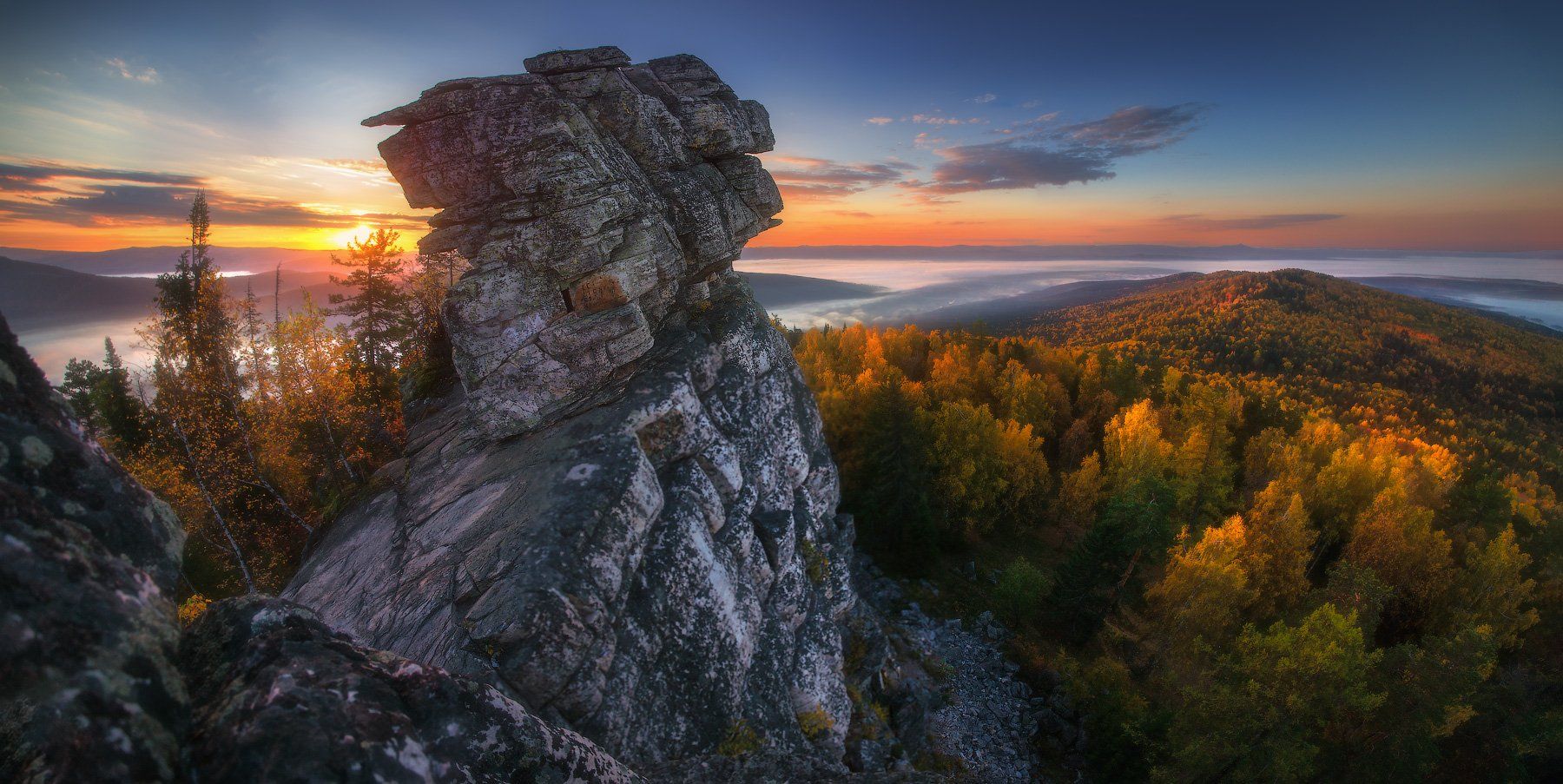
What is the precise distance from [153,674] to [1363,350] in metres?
180

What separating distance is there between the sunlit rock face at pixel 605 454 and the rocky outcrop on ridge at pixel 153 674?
5523 mm

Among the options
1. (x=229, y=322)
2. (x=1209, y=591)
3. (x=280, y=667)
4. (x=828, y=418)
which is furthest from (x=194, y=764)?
(x=828, y=418)

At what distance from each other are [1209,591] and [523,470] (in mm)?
32575

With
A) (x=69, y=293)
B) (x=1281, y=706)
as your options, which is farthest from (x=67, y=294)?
(x=1281, y=706)

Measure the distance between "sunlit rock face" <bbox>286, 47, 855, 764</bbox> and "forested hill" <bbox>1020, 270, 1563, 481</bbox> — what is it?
278ft

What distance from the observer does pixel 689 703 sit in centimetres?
1351

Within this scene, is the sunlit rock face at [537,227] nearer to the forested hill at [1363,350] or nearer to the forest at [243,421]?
the forest at [243,421]

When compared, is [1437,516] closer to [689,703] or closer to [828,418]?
[828,418]

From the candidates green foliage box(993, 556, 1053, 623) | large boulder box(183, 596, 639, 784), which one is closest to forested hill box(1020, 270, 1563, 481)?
green foliage box(993, 556, 1053, 623)

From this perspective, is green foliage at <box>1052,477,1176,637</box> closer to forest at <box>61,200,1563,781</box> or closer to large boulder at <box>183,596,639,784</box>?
forest at <box>61,200,1563,781</box>

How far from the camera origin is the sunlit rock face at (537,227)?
54.6 ft

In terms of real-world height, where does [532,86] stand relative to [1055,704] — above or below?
above

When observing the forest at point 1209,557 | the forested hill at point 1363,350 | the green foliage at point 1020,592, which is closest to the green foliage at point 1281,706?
the forest at point 1209,557

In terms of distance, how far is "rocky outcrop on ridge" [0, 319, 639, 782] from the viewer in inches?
137
